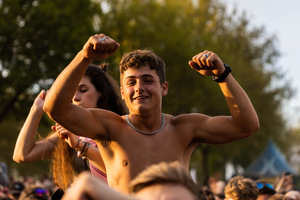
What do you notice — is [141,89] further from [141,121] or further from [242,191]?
[242,191]

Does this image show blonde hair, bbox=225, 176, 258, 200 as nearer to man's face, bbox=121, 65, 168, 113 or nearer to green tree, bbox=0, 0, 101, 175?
man's face, bbox=121, 65, 168, 113

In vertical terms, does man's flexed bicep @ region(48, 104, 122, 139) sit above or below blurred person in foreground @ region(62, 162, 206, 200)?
above

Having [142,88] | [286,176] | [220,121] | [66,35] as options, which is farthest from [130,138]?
[66,35]

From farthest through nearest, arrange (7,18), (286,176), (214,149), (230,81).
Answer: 1. (214,149)
2. (7,18)
3. (286,176)
4. (230,81)

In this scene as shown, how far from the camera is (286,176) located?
9719 millimetres

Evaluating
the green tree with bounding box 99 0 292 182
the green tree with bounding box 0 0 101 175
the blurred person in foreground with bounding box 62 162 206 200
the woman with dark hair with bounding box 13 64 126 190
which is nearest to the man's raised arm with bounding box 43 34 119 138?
the woman with dark hair with bounding box 13 64 126 190

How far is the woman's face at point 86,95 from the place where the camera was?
4.26 metres

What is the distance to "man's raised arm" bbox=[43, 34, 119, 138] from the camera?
2.85 m

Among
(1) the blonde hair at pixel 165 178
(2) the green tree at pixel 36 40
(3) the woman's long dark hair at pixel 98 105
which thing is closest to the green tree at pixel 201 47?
(2) the green tree at pixel 36 40

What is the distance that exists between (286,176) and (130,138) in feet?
23.9

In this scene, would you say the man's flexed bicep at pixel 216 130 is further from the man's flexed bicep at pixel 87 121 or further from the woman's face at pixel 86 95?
the woman's face at pixel 86 95

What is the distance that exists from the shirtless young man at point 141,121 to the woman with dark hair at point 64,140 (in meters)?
0.79

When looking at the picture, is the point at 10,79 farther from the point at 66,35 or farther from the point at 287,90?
the point at 287,90

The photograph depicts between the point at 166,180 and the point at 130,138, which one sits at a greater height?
the point at 130,138
